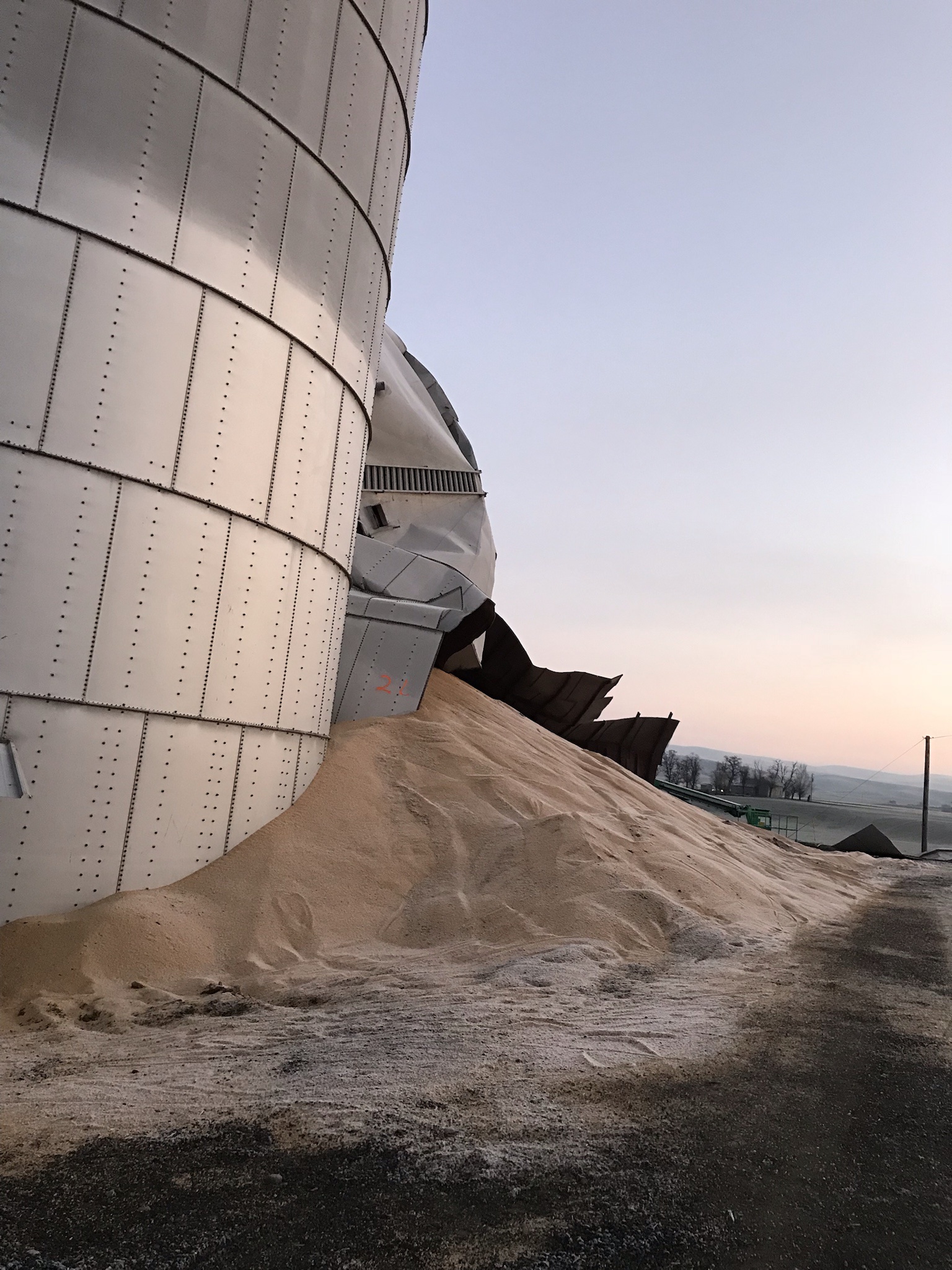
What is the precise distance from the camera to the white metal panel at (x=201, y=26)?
20.6 ft

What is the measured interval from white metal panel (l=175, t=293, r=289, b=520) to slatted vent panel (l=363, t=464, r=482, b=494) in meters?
7.30

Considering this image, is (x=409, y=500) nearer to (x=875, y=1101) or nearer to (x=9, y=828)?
(x=9, y=828)

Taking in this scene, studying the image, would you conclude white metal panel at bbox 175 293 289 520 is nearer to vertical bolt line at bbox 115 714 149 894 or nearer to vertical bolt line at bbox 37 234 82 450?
vertical bolt line at bbox 37 234 82 450

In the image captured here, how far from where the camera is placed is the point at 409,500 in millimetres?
14977

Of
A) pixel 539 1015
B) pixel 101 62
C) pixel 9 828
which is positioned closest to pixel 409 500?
pixel 101 62

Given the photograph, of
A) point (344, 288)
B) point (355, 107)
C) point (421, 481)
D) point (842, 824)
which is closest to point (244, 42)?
point (355, 107)

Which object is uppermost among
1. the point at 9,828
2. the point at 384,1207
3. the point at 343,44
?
the point at 343,44

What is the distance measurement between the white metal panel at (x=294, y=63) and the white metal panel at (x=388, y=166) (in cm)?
89

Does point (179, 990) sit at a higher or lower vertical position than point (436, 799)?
lower

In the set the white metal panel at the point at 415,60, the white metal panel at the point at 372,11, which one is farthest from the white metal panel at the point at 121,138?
the white metal panel at the point at 415,60

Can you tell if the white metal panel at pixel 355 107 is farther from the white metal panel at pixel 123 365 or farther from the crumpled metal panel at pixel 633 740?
the crumpled metal panel at pixel 633 740

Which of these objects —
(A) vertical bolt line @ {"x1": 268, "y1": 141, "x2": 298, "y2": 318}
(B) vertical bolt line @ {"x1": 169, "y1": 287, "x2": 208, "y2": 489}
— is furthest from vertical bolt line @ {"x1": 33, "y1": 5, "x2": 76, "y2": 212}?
(A) vertical bolt line @ {"x1": 268, "y1": 141, "x2": 298, "y2": 318}

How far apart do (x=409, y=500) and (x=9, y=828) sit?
10354 millimetres

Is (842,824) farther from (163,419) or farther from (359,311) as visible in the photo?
(163,419)
